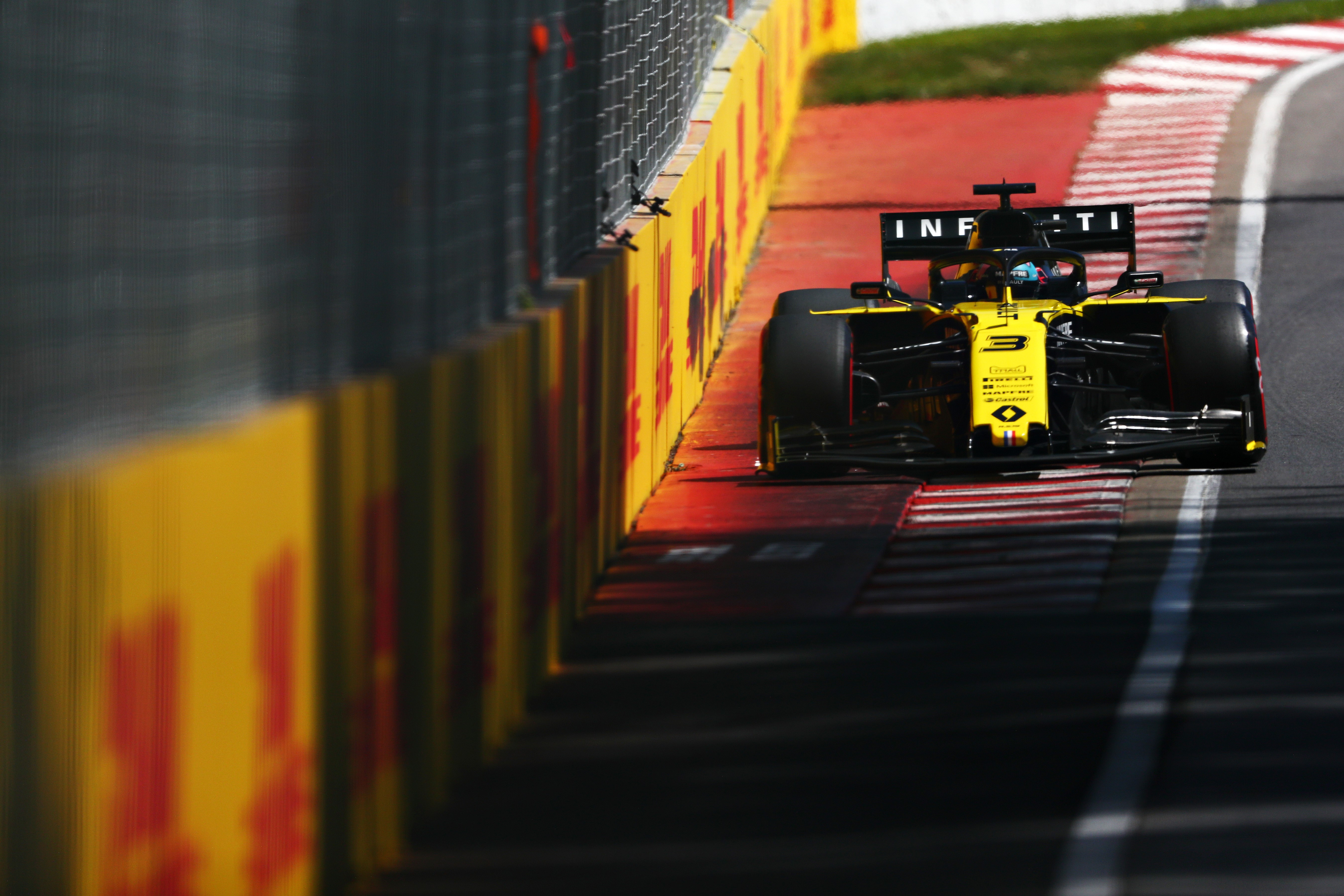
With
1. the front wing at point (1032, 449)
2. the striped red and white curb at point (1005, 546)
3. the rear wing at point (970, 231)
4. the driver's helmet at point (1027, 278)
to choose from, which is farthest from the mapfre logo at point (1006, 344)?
the rear wing at point (970, 231)

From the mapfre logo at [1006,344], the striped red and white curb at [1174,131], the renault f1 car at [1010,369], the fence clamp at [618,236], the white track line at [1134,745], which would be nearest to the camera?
the white track line at [1134,745]

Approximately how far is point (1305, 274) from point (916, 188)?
210 inches

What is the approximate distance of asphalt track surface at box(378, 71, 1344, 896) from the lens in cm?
554

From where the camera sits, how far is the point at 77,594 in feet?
12.7

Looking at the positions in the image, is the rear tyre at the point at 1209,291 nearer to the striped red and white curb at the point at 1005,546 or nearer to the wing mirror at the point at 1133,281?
the wing mirror at the point at 1133,281

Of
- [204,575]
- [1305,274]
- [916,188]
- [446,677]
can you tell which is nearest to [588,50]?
[446,677]

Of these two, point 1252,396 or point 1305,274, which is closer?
point 1252,396

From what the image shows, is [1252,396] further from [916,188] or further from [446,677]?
[916,188]

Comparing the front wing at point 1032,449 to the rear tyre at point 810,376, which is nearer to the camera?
the front wing at point 1032,449

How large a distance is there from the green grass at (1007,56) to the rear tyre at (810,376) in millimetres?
14984

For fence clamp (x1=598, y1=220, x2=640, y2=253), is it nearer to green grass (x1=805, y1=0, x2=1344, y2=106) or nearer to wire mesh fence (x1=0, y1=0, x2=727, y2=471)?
wire mesh fence (x1=0, y1=0, x2=727, y2=471)

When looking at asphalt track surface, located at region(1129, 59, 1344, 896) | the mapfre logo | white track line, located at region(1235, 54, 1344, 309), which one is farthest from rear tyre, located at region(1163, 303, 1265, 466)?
white track line, located at region(1235, 54, 1344, 309)

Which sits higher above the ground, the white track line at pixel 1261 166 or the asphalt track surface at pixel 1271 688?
the white track line at pixel 1261 166

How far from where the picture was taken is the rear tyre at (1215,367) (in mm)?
11242
